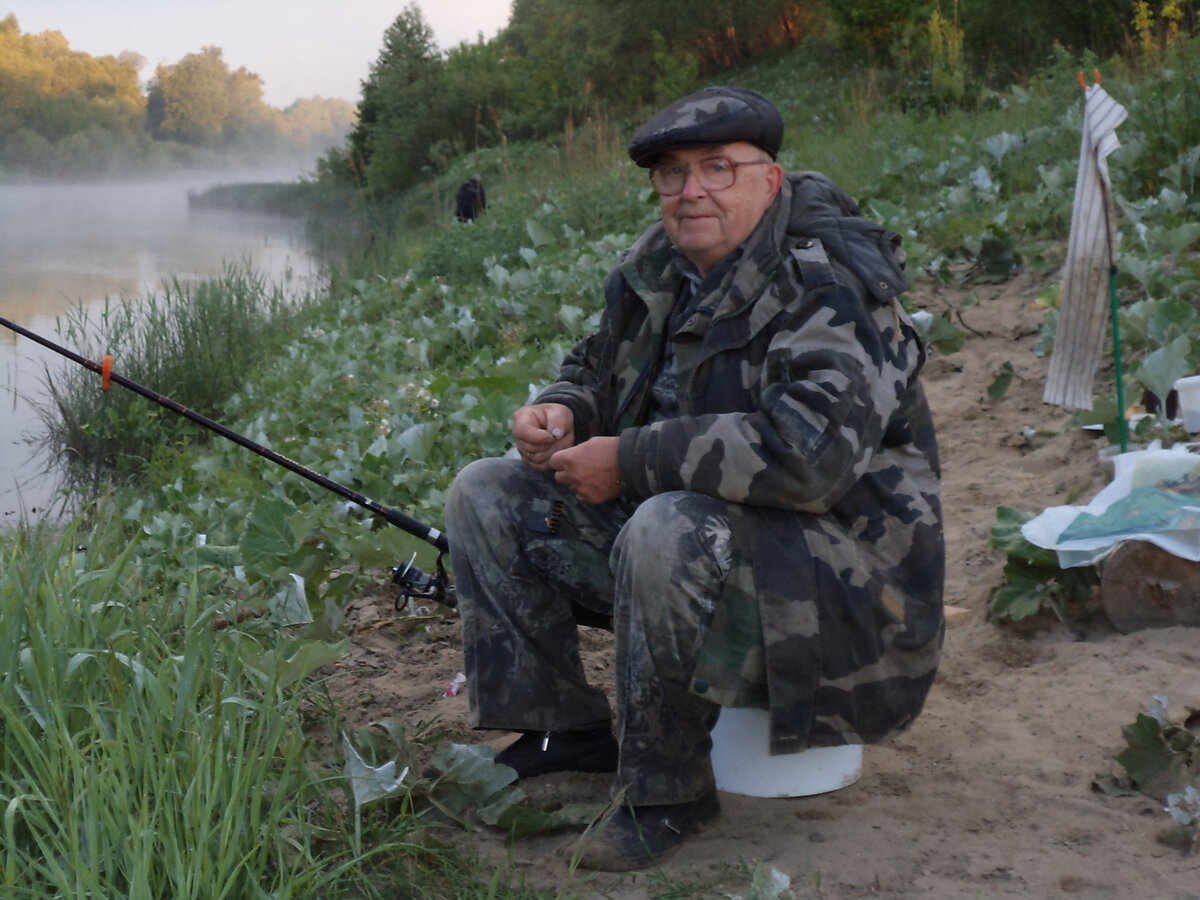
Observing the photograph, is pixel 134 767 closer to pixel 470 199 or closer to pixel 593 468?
pixel 593 468

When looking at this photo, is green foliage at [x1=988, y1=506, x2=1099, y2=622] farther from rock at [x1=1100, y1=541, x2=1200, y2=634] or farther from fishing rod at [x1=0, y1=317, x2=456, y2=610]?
fishing rod at [x1=0, y1=317, x2=456, y2=610]

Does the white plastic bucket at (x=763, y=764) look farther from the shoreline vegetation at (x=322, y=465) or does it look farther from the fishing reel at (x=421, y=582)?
the fishing reel at (x=421, y=582)

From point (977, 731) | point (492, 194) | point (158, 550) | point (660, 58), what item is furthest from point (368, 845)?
point (660, 58)

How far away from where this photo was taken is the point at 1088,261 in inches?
143

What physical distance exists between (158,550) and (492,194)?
12443 millimetres

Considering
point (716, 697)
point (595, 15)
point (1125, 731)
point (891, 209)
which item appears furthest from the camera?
point (595, 15)

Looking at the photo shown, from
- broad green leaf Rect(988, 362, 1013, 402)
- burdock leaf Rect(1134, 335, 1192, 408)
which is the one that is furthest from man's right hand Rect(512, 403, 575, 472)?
broad green leaf Rect(988, 362, 1013, 402)

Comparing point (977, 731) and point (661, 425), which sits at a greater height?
point (661, 425)

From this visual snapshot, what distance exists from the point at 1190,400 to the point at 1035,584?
93 cm

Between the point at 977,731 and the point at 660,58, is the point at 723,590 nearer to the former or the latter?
the point at 977,731

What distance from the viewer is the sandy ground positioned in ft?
7.89

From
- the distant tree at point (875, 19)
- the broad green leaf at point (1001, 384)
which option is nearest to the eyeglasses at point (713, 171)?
the broad green leaf at point (1001, 384)

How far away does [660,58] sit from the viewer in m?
38.3

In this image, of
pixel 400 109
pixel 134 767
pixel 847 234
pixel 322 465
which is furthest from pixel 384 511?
pixel 400 109
